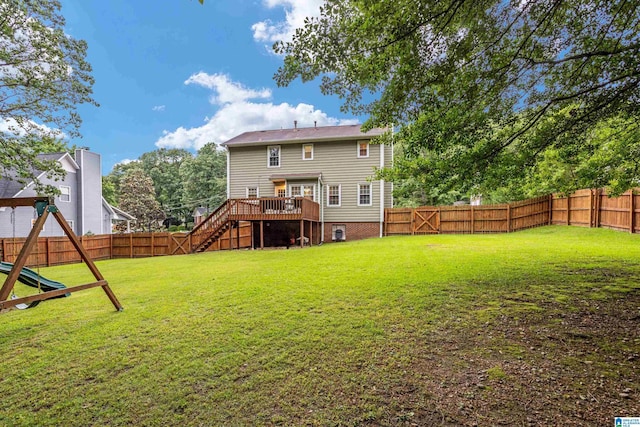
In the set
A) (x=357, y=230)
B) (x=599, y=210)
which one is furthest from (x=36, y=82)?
(x=599, y=210)

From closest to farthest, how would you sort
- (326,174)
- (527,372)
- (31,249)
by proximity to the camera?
(527,372), (31,249), (326,174)

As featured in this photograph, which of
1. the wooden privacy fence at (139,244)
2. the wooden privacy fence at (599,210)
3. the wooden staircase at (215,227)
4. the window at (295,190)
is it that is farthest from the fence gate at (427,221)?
the wooden staircase at (215,227)

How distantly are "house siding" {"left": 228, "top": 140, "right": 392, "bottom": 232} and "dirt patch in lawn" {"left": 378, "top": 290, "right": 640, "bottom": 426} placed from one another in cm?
1378

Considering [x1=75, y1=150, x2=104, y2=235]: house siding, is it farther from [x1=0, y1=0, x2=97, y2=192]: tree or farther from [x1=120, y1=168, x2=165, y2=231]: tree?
[x1=0, y1=0, x2=97, y2=192]: tree

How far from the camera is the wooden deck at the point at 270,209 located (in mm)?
→ 13930

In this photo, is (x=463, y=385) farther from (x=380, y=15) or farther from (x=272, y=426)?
(x=380, y=15)

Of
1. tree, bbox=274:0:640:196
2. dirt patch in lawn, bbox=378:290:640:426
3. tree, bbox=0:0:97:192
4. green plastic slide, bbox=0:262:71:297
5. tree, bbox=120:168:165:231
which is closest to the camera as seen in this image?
dirt patch in lawn, bbox=378:290:640:426

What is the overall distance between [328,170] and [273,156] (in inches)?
137

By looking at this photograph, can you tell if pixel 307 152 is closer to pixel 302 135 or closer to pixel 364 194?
pixel 302 135

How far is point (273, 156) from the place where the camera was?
17984 mm

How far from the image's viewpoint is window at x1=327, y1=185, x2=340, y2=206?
1763 cm

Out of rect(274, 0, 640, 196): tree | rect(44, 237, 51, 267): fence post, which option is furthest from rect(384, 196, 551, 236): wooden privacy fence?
rect(44, 237, 51, 267): fence post

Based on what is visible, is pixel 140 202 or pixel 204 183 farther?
pixel 204 183

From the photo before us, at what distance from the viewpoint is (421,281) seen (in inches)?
226
